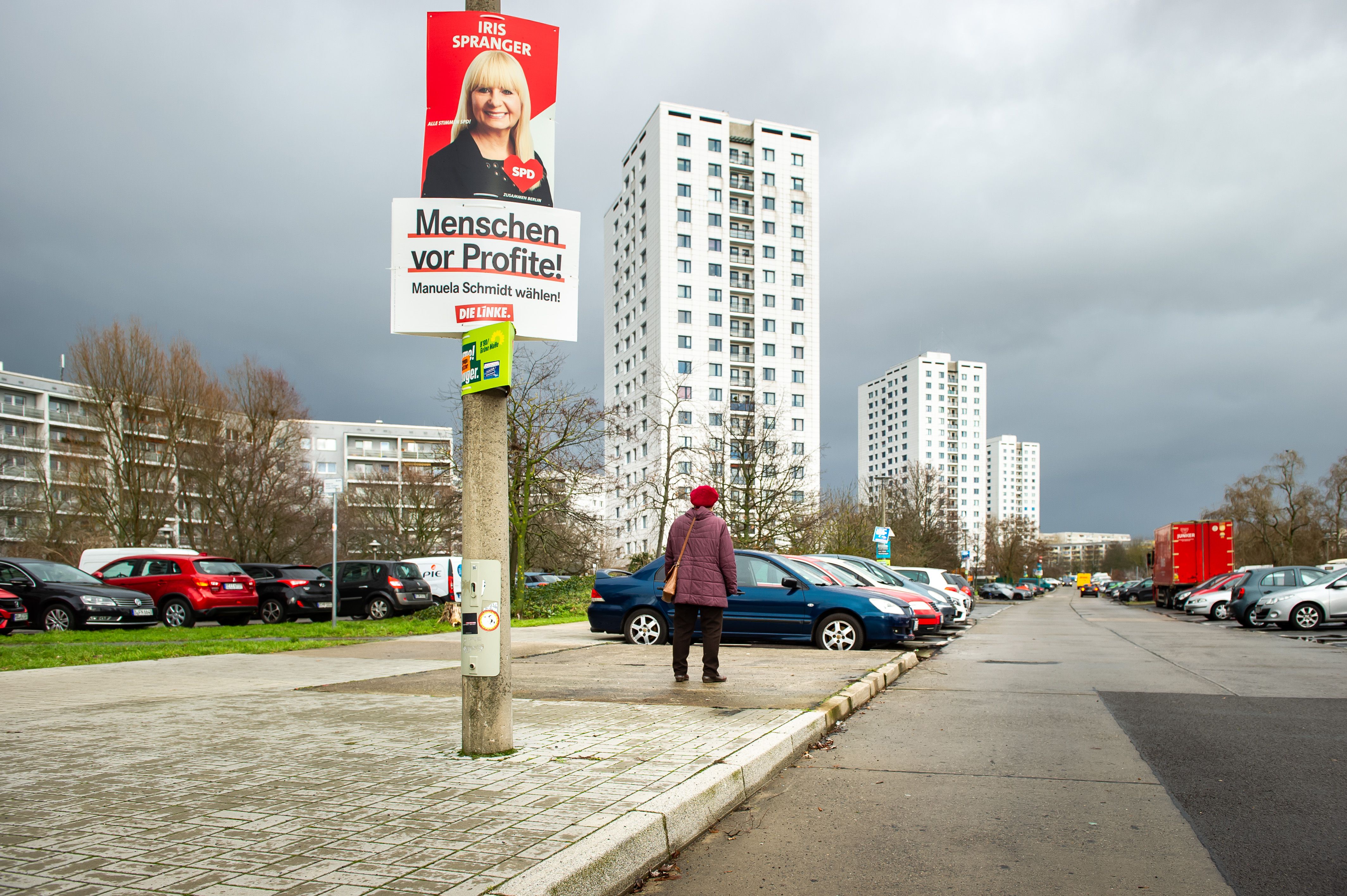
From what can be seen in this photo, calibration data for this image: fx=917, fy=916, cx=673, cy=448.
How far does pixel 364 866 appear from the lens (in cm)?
333

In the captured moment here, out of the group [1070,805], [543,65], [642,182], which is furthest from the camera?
[642,182]

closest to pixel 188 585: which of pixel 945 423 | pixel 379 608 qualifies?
pixel 379 608

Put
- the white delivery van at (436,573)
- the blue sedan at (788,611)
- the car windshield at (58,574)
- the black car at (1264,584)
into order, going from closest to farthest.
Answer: the blue sedan at (788,611), the car windshield at (58,574), the black car at (1264,584), the white delivery van at (436,573)

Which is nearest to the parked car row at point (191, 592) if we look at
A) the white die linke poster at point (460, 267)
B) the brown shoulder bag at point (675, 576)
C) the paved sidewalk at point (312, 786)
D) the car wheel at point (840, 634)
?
the paved sidewalk at point (312, 786)

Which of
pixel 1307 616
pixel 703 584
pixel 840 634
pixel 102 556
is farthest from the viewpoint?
pixel 102 556

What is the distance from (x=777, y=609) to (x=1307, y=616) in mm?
16118

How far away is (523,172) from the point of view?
556 cm

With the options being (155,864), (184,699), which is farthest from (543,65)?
(184,699)

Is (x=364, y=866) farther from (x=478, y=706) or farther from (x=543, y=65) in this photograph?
(x=543, y=65)

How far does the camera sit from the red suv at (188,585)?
2027 centimetres

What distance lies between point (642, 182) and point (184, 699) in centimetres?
8681

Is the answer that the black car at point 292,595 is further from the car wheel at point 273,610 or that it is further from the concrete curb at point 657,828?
the concrete curb at point 657,828

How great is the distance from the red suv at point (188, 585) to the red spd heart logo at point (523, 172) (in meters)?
18.1

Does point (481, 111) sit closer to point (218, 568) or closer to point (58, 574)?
point (58, 574)
